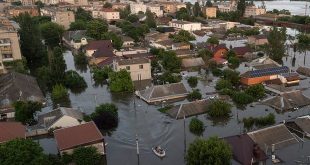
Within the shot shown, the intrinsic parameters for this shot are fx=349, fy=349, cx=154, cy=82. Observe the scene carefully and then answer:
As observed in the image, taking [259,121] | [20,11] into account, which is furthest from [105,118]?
[20,11]

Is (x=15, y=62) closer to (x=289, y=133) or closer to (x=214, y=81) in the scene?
(x=214, y=81)

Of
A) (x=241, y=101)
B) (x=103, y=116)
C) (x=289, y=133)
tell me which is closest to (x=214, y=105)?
(x=241, y=101)

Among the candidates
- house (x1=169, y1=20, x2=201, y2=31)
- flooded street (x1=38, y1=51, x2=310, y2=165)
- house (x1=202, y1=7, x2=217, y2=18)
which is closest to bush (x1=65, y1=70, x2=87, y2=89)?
flooded street (x1=38, y1=51, x2=310, y2=165)

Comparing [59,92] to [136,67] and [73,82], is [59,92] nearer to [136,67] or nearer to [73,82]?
[73,82]

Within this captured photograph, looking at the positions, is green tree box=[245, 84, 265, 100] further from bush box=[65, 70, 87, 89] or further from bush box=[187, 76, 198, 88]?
bush box=[65, 70, 87, 89]

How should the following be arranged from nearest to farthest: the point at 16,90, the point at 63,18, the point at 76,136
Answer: the point at 76,136 → the point at 16,90 → the point at 63,18

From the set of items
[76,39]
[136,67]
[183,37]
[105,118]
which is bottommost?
[105,118]
